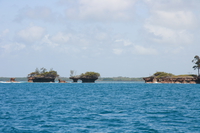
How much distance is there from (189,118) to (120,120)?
878 cm

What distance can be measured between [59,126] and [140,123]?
8806 millimetres

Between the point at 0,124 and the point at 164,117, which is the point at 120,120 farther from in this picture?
the point at 0,124

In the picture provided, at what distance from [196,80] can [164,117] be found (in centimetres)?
17569

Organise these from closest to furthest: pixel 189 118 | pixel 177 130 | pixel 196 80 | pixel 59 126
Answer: pixel 177 130
pixel 59 126
pixel 189 118
pixel 196 80

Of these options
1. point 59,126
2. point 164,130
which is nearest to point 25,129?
point 59,126

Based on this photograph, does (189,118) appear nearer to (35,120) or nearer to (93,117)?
(93,117)

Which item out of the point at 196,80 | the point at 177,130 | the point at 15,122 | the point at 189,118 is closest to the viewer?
the point at 177,130

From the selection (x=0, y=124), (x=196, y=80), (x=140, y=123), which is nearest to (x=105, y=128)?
(x=140, y=123)

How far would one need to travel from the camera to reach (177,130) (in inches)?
1046

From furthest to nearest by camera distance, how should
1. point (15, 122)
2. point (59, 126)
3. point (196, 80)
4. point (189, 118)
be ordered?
1. point (196, 80)
2. point (189, 118)
3. point (15, 122)
4. point (59, 126)

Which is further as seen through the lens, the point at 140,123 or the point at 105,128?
the point at 140,123

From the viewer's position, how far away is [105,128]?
2739 cm

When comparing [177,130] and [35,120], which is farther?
[35,120]

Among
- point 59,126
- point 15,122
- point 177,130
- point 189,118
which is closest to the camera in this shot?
point 177,130
